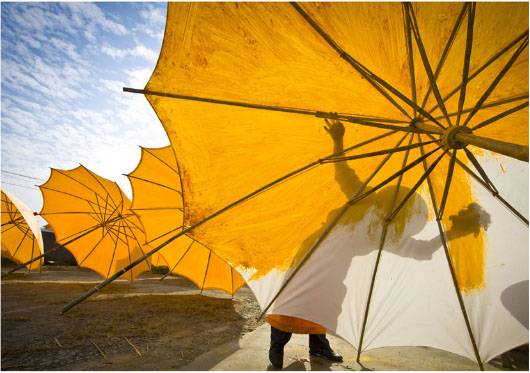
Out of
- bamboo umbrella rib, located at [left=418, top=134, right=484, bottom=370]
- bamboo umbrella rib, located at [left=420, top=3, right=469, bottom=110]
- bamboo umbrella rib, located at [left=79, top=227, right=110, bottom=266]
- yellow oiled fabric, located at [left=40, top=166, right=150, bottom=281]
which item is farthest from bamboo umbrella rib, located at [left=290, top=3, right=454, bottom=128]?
bamboo umbrella rib, located at [left=79, top=227, right=110, bottom=266]

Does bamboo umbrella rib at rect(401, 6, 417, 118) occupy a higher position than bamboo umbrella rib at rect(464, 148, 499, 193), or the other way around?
bamboo umbrella rib at rect(401, 6, 417, 118)

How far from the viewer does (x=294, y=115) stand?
2.46 metres

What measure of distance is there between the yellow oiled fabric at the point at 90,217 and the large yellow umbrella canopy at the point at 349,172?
7259 millimetres

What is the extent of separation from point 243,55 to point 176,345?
4.04m

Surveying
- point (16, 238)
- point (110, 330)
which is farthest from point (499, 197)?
point (16, 238)

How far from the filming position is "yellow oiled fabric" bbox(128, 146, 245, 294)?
718 centimetres

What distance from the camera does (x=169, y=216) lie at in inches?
297

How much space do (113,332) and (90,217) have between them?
608 cm

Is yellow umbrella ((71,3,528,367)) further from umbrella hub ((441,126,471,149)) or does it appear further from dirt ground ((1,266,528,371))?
dirt ground ((1,266,528,371))

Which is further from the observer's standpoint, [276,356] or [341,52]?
[276,356]

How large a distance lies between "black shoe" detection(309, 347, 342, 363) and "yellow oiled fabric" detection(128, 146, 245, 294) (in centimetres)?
360

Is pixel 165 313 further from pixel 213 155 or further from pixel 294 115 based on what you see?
pixel 294 115

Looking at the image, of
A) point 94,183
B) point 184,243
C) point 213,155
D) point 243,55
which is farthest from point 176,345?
point 94,183

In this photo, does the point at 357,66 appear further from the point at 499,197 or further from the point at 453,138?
the point at 499,197
